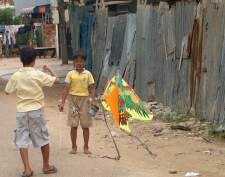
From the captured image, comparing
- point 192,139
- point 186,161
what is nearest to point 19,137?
point 186,161

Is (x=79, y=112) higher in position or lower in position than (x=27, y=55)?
lower

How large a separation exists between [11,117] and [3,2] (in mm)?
57483

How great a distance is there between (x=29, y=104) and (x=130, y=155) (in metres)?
1.88

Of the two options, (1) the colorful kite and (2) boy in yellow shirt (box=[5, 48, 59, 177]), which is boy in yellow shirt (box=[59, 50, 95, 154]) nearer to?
(1) the colorful kite

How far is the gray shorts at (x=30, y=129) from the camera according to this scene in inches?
270

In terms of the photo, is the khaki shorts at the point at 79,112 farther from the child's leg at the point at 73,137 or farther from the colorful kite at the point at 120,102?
the colorful kite at the point at 120,102

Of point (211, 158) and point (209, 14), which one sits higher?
point (209, 14)

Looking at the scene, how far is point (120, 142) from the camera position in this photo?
9055mm

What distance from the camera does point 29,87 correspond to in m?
6.86

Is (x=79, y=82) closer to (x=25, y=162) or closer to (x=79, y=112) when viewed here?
(x=79, y=112)

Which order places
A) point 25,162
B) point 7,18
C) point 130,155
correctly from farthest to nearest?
point 7,18
point 130,155
point 25,162

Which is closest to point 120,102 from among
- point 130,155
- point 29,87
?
point 130,155

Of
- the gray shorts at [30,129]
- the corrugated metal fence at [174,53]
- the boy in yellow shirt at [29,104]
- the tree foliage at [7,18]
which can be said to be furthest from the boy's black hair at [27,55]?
the tree foliage at [7,18]

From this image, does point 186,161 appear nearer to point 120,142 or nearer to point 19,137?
point 120,142
